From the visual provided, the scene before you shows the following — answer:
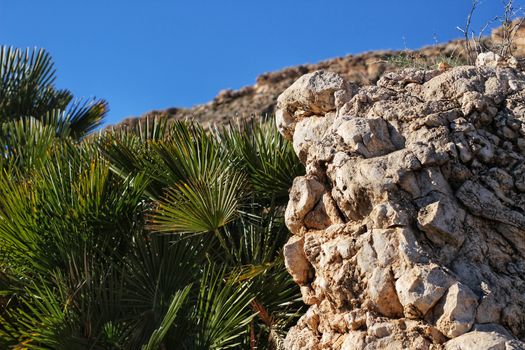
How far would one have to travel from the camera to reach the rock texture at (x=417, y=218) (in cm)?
493

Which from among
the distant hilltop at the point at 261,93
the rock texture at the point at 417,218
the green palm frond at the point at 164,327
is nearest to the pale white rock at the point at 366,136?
the rock texture at the point at 417,218

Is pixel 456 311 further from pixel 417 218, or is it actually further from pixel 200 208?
pixel 200 208

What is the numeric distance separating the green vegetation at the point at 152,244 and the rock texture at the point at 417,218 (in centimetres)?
92

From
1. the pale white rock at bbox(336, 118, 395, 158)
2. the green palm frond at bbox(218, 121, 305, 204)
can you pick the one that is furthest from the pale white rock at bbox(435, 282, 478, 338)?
the green palm frond at bbox(218, 121, 305, 204)

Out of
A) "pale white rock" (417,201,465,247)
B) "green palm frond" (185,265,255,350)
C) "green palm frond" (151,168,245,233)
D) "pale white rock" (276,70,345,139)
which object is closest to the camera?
"pale white rock" (417,201,465,247)

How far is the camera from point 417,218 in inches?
207

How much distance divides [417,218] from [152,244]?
2.53m

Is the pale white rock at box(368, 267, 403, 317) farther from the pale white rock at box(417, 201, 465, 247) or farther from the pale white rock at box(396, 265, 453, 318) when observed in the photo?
the pale white rock at box(417, 201, 465, 247)

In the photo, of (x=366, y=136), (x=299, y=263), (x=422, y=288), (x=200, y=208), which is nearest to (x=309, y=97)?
(x=366, y=136)

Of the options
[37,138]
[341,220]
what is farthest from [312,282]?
[37,138]

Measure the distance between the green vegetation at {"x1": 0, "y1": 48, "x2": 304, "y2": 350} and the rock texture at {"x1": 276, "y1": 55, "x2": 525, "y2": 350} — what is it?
924 millimetres

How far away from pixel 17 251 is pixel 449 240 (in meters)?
3.64

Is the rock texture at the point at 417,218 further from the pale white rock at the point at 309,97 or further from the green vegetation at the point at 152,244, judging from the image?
the green vegetation at the point at 152,244

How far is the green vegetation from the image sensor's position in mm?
6301
